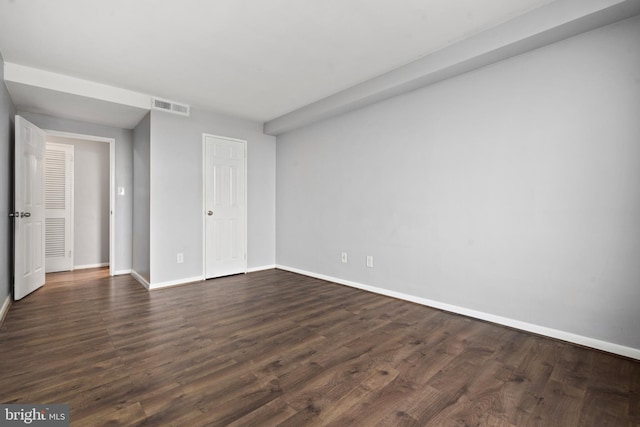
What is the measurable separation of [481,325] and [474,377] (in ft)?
3.22

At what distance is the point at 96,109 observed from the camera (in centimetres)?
392

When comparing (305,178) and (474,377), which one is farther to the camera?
(305,178)

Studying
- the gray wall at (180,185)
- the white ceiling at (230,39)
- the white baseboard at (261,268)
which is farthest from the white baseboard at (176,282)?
the white ceiling at (230,39)

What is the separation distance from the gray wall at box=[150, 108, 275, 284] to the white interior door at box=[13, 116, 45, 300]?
1.32 m

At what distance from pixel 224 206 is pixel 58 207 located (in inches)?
117

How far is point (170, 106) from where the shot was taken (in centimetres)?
409

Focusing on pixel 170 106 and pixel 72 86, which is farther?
pixel 170 106

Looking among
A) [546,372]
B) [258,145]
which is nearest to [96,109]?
[258,145]

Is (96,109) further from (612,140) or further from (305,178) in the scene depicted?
(612,140)

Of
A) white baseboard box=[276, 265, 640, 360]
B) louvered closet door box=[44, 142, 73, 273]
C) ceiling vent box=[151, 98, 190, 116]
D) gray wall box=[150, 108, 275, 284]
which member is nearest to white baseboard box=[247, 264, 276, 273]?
gray wall box=[150, 108, 275, 284]

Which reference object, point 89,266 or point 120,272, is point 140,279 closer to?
point 120,272

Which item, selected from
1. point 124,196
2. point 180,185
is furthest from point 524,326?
point 124,196

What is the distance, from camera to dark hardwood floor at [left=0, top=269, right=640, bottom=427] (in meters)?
1.59

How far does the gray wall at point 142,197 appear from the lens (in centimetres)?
412
